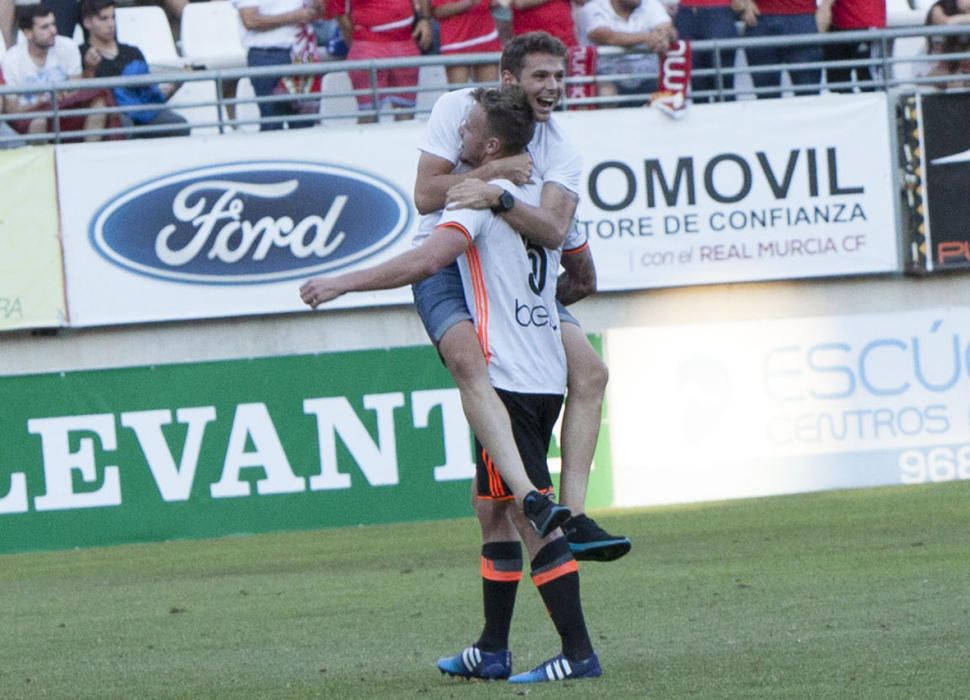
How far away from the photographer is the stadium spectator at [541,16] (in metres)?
15.8

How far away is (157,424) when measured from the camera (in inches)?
595

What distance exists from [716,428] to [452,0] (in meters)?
4.22

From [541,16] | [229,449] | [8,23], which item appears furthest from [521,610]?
[8,23]

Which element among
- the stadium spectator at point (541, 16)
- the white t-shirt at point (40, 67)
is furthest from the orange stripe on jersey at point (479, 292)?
the white t-shirt at point (40, 67)

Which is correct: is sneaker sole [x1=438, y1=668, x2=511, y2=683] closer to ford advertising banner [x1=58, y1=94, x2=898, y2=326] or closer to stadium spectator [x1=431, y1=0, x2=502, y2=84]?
ford advertising banner [x1=58, y1=94, x2=898, y2=326]

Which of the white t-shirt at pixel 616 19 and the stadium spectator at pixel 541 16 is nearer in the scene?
the stadium spectator at pixel 541 16

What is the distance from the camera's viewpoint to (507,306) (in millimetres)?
6504

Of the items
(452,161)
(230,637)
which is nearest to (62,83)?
(230,637)

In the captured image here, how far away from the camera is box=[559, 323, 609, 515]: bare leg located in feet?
22.2

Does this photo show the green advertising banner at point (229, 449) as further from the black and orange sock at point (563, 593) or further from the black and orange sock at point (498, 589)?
the black and orange sock at point (563, 593)

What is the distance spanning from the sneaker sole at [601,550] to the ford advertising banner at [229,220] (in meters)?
10.1

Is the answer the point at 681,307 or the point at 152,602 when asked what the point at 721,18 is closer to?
the point at 681,307

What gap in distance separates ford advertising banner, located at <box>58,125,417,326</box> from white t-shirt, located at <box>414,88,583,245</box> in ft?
31.4

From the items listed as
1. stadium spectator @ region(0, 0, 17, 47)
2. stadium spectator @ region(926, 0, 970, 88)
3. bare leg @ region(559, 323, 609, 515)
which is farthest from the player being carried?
stadium spectator @ region(926, 0, 970, 88)
